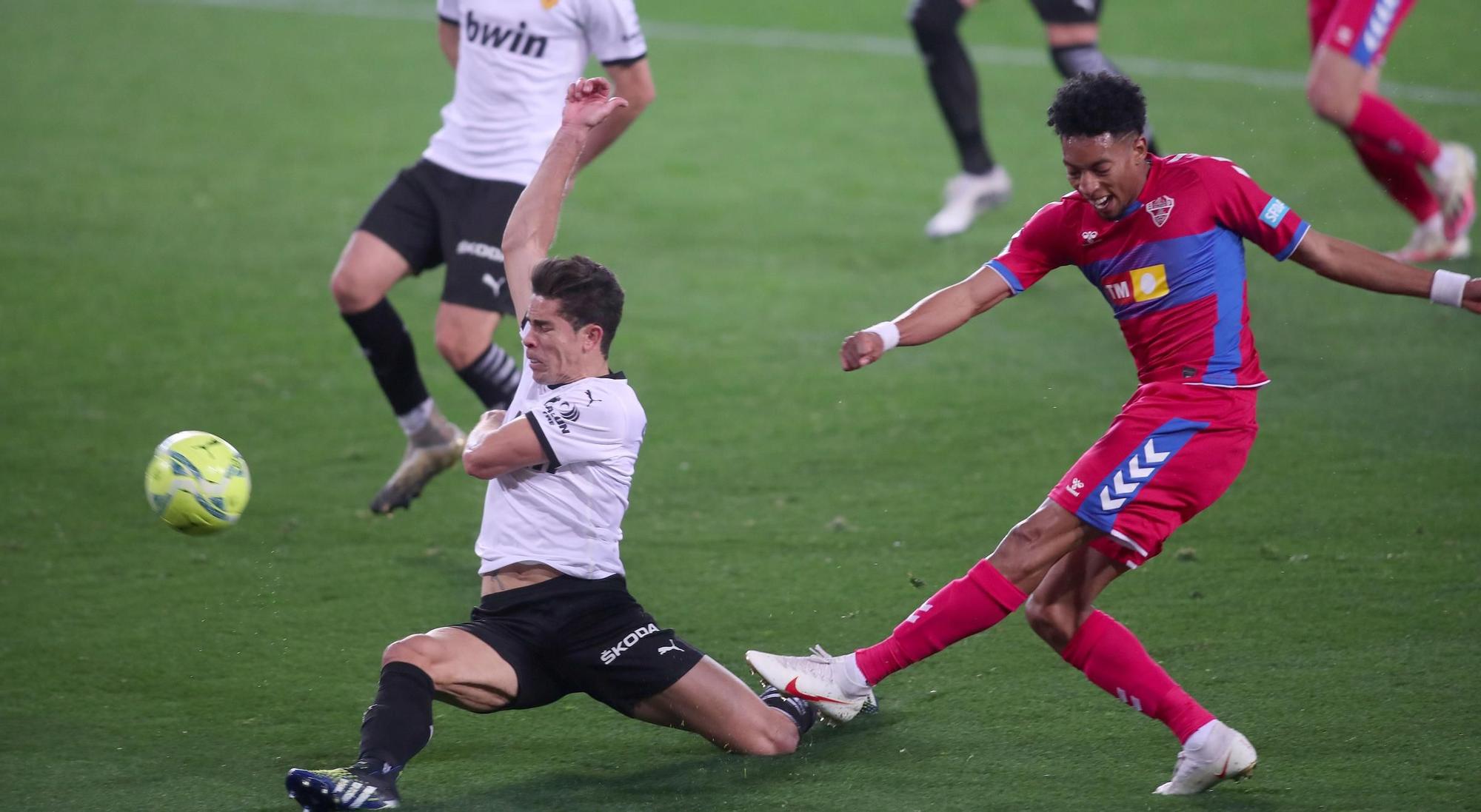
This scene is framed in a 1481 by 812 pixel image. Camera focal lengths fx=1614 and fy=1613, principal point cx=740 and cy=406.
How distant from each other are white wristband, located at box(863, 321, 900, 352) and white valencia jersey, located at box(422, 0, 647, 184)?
2.41 metres

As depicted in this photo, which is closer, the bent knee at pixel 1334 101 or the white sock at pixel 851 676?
the white sock at pixel 851 676

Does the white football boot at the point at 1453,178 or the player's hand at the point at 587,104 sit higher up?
the player's hand at the point at 587,104

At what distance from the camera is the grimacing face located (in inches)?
161

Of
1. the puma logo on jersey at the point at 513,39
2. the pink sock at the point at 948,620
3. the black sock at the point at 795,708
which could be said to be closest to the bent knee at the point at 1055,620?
the pink sock at the point at 948,620

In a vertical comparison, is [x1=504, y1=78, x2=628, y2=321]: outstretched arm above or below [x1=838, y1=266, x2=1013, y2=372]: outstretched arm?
above

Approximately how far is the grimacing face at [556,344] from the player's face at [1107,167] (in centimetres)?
127

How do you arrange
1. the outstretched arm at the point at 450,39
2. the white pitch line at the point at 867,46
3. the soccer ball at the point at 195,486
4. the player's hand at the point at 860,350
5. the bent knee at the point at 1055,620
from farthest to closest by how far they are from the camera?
1. the white pitch line at the point at 867,46
2. the outstretched arm at the point at 450,39
3. the soccer ball at the point at 195,486
4. the bent knee at the point at 1055,620
5. the player's hand at the point at 860,350

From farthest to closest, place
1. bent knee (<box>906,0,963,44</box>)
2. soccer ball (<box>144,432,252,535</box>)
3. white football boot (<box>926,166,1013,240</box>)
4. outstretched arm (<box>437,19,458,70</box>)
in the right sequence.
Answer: white football boot (<box>926,166,1013,240</box>), bent knee (<box>906,0,963,44</box>), outstretched arm (<box>437,19,458,70</box>), soccer ball (<box>144,432,252,535</box>)

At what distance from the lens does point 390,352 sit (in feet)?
20.2

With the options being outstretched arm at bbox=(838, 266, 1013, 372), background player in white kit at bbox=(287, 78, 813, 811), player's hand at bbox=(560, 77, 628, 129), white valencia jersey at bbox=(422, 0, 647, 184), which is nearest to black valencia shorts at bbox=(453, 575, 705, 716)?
background player in white kit at bbox=(287, 78, 813, 811)

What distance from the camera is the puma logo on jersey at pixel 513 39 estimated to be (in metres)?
6.08

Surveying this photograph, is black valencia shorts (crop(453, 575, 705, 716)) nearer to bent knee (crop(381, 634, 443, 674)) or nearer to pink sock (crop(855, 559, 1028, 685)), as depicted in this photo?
bent knee (crop(381, 634, 443, 674))

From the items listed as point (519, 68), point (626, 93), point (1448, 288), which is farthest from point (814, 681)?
point (519, 68)

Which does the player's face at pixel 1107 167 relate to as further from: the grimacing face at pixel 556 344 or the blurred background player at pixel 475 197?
the blurred background player at pixel 475 197
